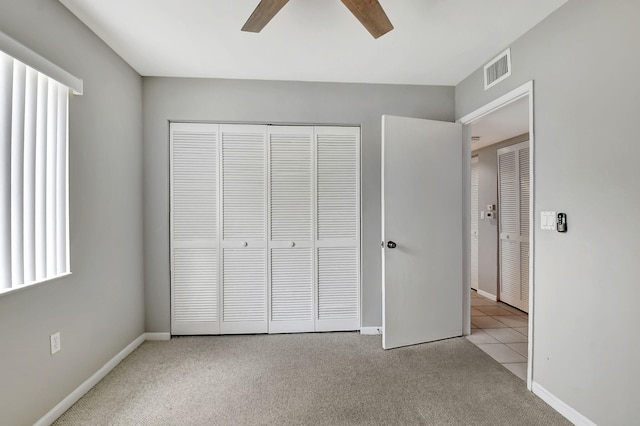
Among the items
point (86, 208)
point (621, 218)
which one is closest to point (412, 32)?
point (621, 218)

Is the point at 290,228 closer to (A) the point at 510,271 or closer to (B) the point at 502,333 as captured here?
(B) the point at 502,333

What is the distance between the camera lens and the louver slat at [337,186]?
9.78ft

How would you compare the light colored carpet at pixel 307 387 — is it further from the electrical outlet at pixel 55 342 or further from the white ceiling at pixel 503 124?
the white ceiling at pixel 503 124

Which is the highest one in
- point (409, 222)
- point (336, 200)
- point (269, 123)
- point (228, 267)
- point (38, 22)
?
point (38, 22)

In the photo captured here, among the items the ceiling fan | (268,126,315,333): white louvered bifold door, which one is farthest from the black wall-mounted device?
(268,126,315,333): white louvered bifold door

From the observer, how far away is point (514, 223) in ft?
13.3

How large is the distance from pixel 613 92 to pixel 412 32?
1.21 meters

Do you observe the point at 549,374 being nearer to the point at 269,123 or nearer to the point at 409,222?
the point at 409,222

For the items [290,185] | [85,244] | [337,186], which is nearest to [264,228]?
[290,185]

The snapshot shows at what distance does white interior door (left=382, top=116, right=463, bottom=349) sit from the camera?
268 centimetres

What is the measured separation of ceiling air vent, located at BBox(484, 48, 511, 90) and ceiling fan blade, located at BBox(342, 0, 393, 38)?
1130 millimetres

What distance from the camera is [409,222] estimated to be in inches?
108

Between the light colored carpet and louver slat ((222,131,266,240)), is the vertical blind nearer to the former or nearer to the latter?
the light colored carpet

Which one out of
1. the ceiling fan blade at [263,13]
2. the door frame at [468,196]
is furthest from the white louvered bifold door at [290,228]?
the door frame at [468,196]
